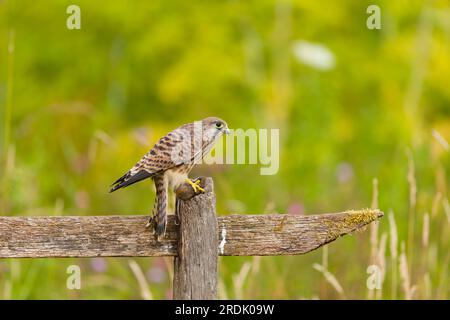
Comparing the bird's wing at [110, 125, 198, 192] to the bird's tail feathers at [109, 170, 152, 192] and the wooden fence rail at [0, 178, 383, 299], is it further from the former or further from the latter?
the wooden fence rail at [0, 178, 383, 299]

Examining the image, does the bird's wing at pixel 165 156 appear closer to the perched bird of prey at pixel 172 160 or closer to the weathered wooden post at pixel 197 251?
the perched bird of prey at pixel 172 160

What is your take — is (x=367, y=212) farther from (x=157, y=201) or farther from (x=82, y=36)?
(x=82, y=36)

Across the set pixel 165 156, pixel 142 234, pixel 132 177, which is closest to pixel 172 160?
pixel 165 156

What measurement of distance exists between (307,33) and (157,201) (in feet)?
32.9

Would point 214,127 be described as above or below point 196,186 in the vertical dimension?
above

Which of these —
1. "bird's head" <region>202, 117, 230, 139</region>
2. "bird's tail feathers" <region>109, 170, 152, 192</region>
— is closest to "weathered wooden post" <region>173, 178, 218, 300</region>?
"bird's tail feathers" <region>109, 170, 152, 192</region>

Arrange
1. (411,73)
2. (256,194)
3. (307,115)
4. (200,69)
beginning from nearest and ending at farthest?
(256,194) < (307,115) < (200,69) < (411,73)

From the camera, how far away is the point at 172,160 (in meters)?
3.50

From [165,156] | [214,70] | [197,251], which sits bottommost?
[197,251]

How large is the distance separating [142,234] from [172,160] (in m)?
0.33

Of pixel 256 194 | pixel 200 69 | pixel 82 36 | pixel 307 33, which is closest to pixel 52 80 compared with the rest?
pixel 82 36

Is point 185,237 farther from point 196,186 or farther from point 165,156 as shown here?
point 165,156

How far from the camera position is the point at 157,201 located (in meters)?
3.48

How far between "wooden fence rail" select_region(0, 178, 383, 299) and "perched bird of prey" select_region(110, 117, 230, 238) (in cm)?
7
